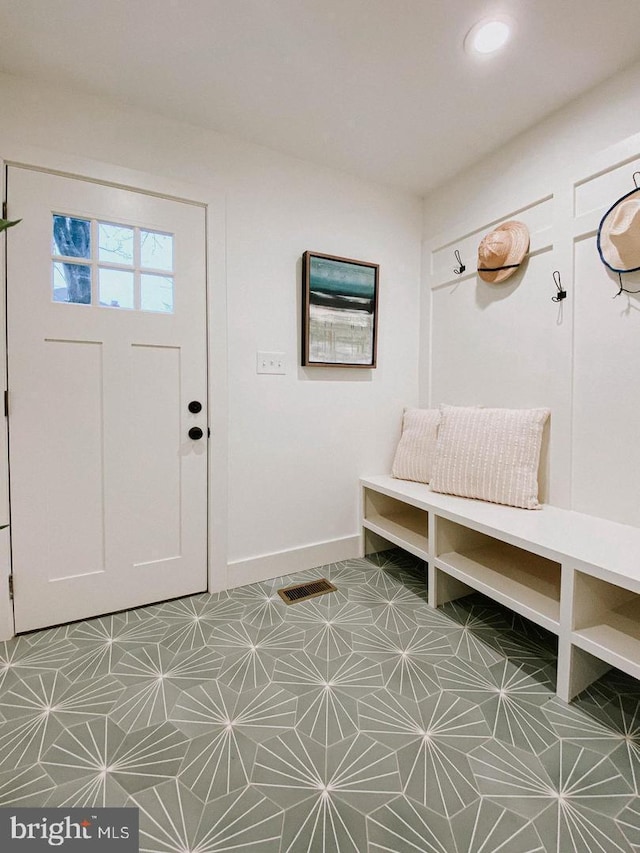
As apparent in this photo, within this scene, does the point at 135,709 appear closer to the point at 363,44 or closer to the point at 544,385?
the point at 544,385

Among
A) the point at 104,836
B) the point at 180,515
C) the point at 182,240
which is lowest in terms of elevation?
the point at 104,836

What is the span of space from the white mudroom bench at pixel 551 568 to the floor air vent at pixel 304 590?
1.49ft

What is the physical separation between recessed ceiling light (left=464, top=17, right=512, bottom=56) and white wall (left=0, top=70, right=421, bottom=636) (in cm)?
98

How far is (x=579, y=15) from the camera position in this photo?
1.41 m

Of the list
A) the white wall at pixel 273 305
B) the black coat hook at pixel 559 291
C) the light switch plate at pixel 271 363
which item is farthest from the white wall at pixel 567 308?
the light switch plate at pixel 271 363

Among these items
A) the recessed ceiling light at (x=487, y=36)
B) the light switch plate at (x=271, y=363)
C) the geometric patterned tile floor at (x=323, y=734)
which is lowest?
the geometric patterned tile floor at (x=323, y=734)

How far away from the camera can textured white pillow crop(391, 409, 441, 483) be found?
2.37 metres

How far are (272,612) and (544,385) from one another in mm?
1752

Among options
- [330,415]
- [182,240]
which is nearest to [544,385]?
[330,415]

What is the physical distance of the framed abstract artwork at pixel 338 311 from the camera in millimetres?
2271

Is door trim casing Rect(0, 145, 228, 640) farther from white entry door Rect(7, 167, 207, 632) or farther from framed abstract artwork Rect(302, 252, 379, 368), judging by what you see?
framed abstract artwork Rect(302, 252, 379, 368)

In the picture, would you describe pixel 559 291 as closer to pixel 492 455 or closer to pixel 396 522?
pixel 492 455

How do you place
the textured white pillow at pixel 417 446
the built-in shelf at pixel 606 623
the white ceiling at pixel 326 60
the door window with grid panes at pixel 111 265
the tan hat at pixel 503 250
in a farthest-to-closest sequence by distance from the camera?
the textured white pillow at pixel 417 446 < the tan hat at pixel 503 250 < the door window with grid panes at pixel 111 265 < the white ceiling at pixel 326 60 < the built-in shelf at pixel 606 623

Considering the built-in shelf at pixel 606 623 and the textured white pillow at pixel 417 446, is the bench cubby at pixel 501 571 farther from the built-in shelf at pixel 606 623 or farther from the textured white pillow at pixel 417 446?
the textured white pillow at pixel 417 446
